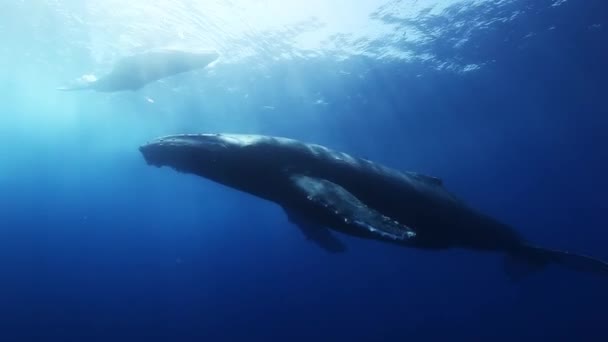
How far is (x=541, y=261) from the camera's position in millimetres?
7934

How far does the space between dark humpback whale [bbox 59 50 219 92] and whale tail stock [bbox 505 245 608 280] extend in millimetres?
14785

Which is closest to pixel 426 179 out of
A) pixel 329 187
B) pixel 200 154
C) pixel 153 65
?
pixel 329 187

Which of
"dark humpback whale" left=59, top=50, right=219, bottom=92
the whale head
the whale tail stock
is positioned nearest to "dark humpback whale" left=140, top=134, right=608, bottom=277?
the whale head

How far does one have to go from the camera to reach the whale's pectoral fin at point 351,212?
10.7 feet

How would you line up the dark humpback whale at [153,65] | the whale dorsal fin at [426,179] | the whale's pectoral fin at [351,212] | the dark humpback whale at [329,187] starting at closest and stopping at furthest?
1. the whale's pectoral fin at [351,212]
2. the dark humpback whale at [329,187]
3. the whale dorsal fin at [426,179]
4. the dark humpback whale at [153,65]

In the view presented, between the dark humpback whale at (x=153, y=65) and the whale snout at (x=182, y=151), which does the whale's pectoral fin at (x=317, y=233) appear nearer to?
the whale snout at (x=182, y=151)

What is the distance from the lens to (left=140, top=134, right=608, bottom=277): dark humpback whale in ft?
12.5

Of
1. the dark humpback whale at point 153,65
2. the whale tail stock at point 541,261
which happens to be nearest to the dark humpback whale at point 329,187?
the whale tail stock at point 541,261

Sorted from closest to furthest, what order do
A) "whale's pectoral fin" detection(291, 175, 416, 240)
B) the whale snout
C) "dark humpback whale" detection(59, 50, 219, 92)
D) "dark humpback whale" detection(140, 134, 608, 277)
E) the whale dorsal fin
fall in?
"whale's pectoral fin" detection(291, 175, 416, 240), "dark humpback whale" detection(140, 134, 608, 277), the whale snout, the whale dorsal fin, "dark humpback whale" detection(59, 50, 219, 92)

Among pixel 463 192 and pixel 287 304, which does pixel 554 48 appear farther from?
pixel 463 192

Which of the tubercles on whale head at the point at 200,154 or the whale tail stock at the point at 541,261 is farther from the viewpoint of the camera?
the whale tail stock at the point at 541,261

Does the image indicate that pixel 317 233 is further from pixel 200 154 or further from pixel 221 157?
pixel 200 154

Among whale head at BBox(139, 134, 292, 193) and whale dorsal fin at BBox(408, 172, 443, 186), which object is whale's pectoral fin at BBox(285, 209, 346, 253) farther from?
whale dorsal fin at BBox(408, 172, 443, 186)

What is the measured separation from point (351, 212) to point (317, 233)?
3008 mm
